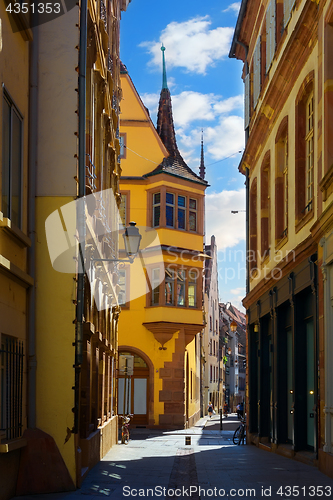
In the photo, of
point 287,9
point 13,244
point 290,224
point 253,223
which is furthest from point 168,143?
point 13,244

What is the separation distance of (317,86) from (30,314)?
7.30 metres

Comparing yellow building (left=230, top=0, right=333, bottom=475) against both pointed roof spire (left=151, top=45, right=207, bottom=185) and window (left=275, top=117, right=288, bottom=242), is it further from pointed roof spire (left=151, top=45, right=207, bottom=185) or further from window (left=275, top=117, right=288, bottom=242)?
pointed roof spire (left=151, top=45, right=207, bottom=185)

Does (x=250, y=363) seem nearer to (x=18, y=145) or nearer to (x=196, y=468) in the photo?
(x=196, y=468)

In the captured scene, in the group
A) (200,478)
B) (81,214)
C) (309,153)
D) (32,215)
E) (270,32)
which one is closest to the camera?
(32,215)

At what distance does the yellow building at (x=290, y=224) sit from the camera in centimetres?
1337

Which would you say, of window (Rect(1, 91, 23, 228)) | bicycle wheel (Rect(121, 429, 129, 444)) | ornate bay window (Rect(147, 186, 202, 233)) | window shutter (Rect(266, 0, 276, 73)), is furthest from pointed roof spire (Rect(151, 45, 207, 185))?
window (Rect(1, 91, 23, 228))

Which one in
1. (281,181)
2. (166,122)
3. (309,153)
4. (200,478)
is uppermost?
(166,122)

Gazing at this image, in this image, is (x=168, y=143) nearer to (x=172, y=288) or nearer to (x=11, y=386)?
(x=172, y=288)

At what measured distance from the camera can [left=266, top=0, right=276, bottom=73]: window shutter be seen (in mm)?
20141

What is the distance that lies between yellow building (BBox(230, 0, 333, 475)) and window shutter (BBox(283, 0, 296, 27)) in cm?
3

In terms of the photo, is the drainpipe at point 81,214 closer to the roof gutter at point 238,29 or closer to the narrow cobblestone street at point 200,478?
the narrow cobblestone street at point 200,478

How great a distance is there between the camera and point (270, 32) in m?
20.7

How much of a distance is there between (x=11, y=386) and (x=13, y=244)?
75.1 inches

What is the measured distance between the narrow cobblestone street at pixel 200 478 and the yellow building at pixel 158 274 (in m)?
15.3
